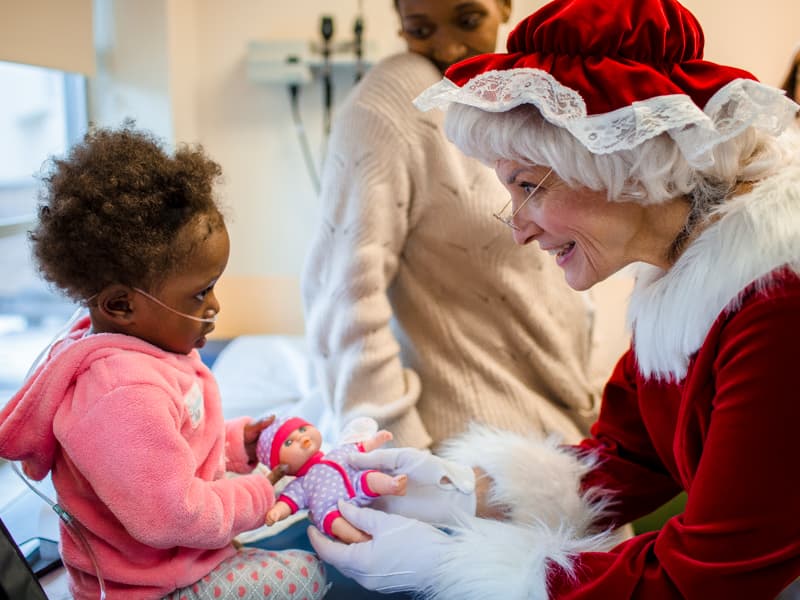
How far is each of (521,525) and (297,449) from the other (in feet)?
1.06

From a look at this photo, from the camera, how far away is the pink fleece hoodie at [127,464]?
0.76 meters

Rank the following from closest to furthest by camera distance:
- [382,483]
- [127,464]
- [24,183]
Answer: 1. [127,464]
2. [382,483]
3. [24,183]

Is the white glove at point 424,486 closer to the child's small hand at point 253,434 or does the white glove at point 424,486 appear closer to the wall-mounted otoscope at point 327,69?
the child's small hand at point 253,434

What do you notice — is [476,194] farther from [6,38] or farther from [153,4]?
[153,4]

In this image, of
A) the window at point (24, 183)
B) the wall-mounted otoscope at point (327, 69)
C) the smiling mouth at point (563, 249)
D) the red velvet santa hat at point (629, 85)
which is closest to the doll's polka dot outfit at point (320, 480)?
the smiling mouth at point (563, 249)

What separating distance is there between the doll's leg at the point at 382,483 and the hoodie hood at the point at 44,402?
1.09 ft

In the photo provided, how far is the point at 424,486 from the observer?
102 centimetres

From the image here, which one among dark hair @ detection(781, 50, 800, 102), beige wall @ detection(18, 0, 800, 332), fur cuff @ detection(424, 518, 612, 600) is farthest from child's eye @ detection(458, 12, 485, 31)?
dark hair @ detection(781, 50, 800, 102)

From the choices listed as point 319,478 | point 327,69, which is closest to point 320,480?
point 319,478

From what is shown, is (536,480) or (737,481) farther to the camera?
(536,480)

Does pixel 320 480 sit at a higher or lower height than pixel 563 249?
lower

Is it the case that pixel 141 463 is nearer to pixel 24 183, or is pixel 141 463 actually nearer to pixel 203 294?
pixel 203 294

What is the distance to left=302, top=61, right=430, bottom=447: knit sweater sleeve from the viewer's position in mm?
1331

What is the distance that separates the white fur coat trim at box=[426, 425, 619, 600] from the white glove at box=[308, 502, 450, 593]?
2 cm
